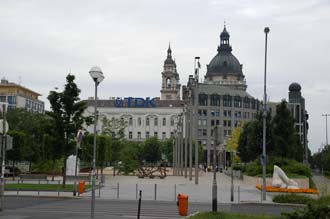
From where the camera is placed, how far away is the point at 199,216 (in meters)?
21.8

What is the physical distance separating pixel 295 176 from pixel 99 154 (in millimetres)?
25183

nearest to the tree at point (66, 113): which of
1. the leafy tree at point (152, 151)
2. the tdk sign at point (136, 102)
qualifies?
the leafy tree at point (152, 151)

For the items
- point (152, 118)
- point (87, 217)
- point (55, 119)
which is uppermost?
point (152, 118)

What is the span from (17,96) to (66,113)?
384 ft

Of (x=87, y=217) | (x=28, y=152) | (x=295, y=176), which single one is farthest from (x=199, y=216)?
(x=28, y=152)

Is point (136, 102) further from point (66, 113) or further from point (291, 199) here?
point (291, 199)

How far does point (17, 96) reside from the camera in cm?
15675

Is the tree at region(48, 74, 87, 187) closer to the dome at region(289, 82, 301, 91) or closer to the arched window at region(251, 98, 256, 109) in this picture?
the dome at region(289, 82, 301, 91)

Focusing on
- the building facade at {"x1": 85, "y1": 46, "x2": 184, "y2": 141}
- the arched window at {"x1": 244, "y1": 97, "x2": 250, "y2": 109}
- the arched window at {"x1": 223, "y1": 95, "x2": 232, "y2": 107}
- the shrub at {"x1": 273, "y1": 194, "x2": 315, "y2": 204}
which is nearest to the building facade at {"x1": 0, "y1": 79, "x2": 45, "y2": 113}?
the building facade at {"x1": 85, "y1": 46, "x2": 184, "y2": 141}

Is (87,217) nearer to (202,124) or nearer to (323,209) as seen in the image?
(323,209)

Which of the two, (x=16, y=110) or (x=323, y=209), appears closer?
(x=323, y=209)

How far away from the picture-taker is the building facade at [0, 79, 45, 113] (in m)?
155

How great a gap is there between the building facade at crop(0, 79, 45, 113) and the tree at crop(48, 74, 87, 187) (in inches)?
4164

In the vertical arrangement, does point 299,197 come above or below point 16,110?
below
